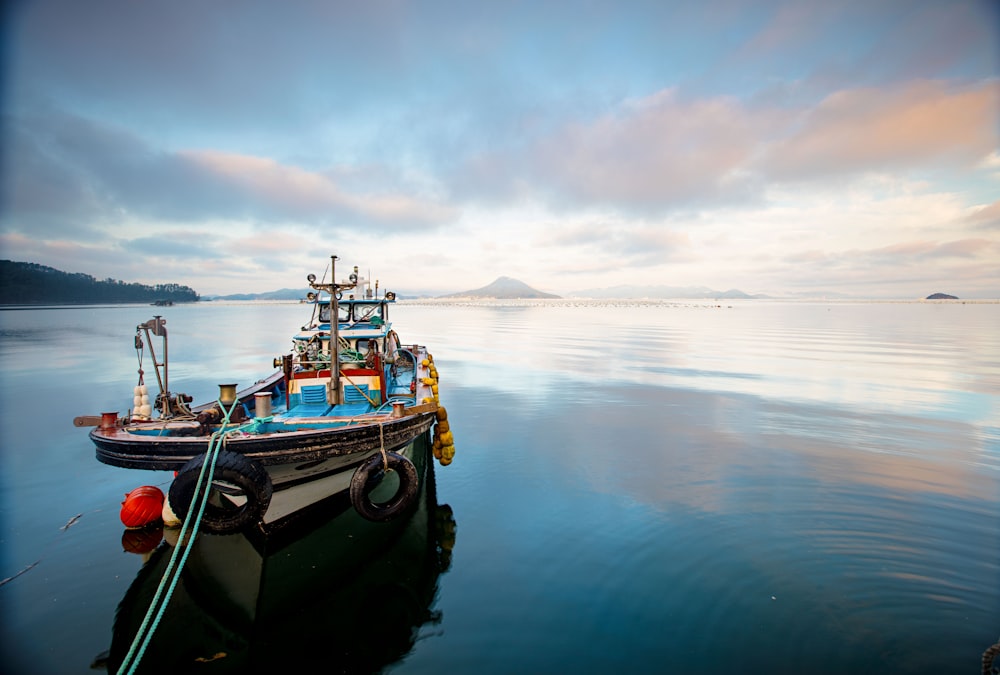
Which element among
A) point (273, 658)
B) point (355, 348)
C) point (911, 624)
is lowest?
point (273, 658)

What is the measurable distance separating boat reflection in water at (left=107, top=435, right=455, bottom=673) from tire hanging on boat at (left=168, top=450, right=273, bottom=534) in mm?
737

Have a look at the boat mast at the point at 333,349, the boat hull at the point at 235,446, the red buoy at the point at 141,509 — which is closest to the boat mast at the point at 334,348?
the boat mast at the point at 333,349

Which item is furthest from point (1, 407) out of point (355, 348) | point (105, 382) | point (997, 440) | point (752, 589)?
point (997, 440)

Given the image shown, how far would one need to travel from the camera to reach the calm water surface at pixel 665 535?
24.0 ft

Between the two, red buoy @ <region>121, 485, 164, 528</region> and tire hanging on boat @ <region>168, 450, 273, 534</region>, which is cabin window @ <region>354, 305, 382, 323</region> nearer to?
red buoy @ <region>121, 485, 164, 528</region>

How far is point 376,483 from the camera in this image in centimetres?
980

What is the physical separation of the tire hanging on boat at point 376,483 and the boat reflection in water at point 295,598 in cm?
112

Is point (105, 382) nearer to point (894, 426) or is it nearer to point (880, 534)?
point (880, 534)

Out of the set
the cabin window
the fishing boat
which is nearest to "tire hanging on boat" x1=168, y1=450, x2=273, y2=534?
the fishing boat

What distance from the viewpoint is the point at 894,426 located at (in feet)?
61.6

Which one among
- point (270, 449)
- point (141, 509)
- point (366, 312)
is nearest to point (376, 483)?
point (270, 449)

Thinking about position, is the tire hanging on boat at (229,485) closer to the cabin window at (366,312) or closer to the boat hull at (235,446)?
the boat hull at (235,446)

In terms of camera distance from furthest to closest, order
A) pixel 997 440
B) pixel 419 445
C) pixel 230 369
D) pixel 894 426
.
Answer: pixel 230 369 → pixel 894 426 → pixel 997 440 → pixel 419 445

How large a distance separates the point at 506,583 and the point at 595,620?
Result: 188cm
